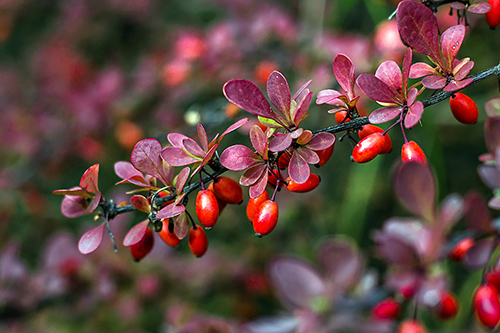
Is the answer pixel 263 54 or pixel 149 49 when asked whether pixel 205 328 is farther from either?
pixel 149 49

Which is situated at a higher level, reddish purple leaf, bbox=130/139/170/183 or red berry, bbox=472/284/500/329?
reddish purple leaf, bbox=130/139/170/183

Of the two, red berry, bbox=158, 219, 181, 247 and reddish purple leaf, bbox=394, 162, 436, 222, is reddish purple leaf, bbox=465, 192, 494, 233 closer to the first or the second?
reddish purple leaf, bbox=394, 162, 436, 222

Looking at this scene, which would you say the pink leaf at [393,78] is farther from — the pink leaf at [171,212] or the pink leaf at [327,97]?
the pink leaf at [171,212]

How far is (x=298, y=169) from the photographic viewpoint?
1.14ft

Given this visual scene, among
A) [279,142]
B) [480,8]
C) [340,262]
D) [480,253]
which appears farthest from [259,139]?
[340,262]

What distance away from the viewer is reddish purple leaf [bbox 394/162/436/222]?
0.39 meters

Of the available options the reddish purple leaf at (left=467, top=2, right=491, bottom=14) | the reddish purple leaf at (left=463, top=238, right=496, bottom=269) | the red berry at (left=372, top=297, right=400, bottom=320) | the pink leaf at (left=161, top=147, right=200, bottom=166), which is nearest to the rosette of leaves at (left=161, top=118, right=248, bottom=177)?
the pink leaf at (left=161, top=147, right=200, bottom=166)

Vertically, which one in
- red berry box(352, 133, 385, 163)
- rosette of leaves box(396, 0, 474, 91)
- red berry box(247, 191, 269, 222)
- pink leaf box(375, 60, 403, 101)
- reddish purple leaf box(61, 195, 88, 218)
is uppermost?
rosette of leaves box(396, 0, 474, 91)

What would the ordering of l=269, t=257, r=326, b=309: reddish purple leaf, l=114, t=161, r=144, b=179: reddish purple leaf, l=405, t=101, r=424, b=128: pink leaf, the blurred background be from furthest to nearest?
the blurred background, l=269, t=257, r=326, b=309: reddish purple leaf, l=114, t=161, r=144, b=179: reddish purple leaf, l=405, t=101, r=424, b=128: pink leaf

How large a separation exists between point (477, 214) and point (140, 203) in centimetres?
44

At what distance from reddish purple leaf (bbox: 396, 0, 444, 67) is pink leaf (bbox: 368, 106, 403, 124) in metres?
0.06

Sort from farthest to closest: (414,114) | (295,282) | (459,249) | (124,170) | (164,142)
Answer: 1. (164,142)
2. (295,282)
3. (459,249)
4. (124,170)
5. (414,114)

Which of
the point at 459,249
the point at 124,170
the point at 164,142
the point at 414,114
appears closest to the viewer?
the point at 414,114

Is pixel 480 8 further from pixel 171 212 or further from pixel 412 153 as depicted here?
pixel 171 212
